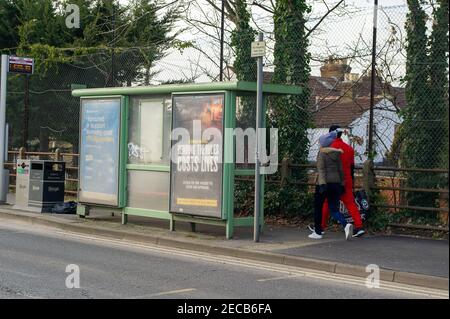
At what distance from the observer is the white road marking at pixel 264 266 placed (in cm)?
825

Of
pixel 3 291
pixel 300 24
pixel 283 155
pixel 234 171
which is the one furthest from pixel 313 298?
pixel 300 24

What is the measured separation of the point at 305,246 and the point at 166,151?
11.2 feet

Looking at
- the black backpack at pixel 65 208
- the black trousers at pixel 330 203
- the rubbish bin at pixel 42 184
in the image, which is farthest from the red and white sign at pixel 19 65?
the black trousers at pixel 330 203

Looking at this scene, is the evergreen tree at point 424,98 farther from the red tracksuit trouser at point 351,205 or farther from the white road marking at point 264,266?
the white road marking at point 264,266

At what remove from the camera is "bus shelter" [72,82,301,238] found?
37.8 feet

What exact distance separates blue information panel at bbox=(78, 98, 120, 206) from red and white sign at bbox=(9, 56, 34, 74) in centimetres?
406

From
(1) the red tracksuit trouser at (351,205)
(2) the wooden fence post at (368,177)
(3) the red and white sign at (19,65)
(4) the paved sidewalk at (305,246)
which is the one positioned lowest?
(4) the paved sidewalk at (305,246)

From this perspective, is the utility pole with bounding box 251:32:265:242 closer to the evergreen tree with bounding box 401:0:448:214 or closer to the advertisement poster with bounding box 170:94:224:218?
the advertisement poster with bounding box 170:94:224:218

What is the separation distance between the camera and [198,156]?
11859mm

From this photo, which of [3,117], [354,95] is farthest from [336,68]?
[3,117]

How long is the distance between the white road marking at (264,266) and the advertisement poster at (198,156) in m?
0.99
